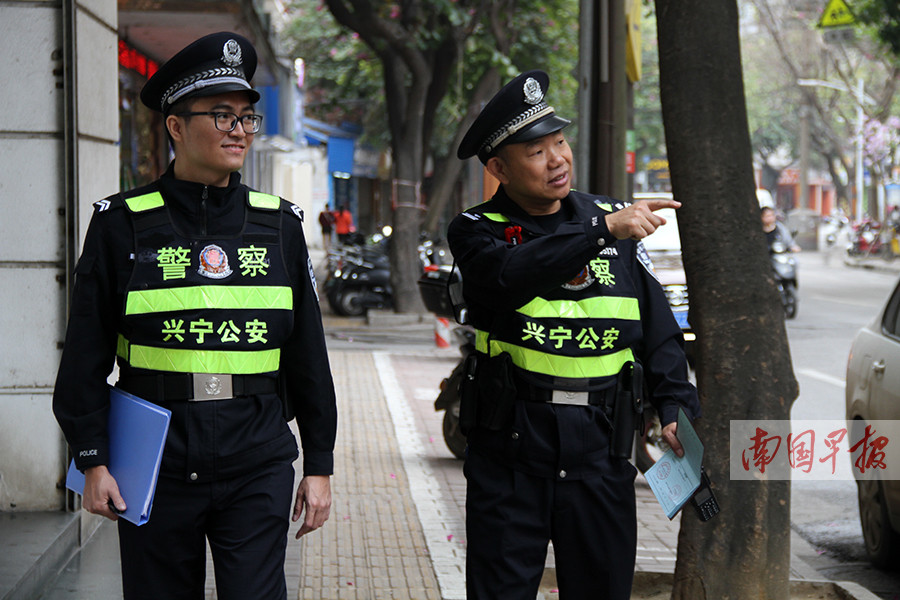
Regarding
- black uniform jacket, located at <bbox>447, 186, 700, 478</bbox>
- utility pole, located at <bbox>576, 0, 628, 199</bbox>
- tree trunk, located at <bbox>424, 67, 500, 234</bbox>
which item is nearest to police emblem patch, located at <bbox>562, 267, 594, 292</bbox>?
black uniform jacket, located at <bbox>447, 186, 700, 478</bbox>

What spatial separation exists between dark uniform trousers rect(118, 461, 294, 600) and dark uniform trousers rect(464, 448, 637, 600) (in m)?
0.59

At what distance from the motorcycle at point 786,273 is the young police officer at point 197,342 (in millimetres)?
15901

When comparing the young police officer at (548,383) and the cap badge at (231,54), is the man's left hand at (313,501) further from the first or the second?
the cap badge at (231,54)

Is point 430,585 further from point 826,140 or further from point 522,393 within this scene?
point 826,140

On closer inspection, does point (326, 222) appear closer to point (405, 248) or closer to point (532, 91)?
point (405, 248)

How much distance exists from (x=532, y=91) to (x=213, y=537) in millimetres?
1466

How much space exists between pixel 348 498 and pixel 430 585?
5.87ft

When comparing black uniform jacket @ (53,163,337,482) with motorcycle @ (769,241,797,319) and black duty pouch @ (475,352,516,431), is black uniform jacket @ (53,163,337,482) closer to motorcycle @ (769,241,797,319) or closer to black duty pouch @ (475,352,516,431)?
black duty pouch @ (475,352,516,431)

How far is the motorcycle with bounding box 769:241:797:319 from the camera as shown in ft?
59.5

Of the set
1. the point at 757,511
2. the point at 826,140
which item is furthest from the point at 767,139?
the point at 757,511

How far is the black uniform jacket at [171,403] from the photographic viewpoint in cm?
289

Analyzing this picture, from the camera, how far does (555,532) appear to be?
326 cm

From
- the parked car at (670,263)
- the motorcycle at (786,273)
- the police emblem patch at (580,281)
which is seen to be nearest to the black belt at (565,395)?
the police emblem patch at (580,281)

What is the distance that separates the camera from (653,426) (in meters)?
Result: 6.88
